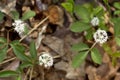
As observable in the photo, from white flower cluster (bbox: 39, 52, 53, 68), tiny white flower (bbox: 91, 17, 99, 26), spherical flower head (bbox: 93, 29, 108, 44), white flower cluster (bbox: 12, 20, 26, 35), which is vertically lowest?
white flower cluster (bbox: 39, 52, 53, 68)

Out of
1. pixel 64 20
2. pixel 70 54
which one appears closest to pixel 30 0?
pixel 64 20

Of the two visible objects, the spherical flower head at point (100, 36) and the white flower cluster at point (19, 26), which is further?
the white flower cluster at point (19, 26)

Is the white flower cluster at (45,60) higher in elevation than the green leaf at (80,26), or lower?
lower

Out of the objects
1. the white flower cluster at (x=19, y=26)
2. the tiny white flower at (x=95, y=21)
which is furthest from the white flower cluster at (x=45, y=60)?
the tiny white flower at (x=95, y=21)

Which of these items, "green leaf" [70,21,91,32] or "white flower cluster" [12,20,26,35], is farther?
"white flower cluster" [12,20,26,35]

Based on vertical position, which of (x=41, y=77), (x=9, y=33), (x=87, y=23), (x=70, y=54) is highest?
(x=87, y=23)

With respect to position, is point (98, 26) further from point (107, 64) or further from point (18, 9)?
point (18, 9)

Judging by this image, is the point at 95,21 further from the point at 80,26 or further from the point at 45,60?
the point at 45,60

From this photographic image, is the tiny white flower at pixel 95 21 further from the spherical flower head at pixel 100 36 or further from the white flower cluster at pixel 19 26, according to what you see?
the white flower cluster at pixel 19 26

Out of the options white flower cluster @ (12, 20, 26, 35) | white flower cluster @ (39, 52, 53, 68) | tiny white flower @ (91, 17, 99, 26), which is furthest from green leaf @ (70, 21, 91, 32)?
white flower cluster @ (12, 20, 26, 35)

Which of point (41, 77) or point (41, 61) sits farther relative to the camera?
point (41, 77)

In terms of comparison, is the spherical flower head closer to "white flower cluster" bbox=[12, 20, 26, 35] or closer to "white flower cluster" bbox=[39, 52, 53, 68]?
"white flower cluster" bbox=[39, 52, 53, 68]
